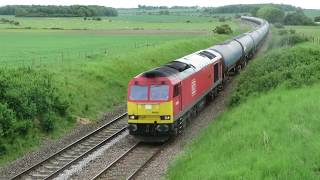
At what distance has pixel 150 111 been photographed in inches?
862

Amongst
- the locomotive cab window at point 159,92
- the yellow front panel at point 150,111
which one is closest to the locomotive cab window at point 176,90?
the locomotive cab window at point 159,92

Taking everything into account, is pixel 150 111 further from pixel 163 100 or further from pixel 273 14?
pixel 273 14

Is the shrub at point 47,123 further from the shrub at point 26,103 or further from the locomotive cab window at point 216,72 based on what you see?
the locomotive cab window at point 216,72

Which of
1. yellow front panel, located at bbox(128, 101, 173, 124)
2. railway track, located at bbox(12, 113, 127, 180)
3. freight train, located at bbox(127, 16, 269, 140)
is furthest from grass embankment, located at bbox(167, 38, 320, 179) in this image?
railway track, located at bbox(12, 113, 127, 180)

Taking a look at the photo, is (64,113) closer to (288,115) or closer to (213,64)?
(213,64)

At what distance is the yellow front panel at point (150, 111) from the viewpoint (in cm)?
2171

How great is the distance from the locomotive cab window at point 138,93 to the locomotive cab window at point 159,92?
0.26m

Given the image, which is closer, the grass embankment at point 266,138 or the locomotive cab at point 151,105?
the grass embankment at point 266,138

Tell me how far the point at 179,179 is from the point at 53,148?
27.6 feet

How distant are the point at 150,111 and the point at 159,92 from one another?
0.90 meters

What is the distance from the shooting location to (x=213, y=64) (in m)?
30.7

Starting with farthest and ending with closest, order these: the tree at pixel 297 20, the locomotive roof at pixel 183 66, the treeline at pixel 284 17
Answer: the treeline at pixel 284 17 < the tree at pixel 297 20 < the locomotive roof at pixel 183 66

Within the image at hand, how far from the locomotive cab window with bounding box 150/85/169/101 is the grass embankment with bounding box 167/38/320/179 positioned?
2317mm

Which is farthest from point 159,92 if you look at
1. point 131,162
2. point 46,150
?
point 46,150
